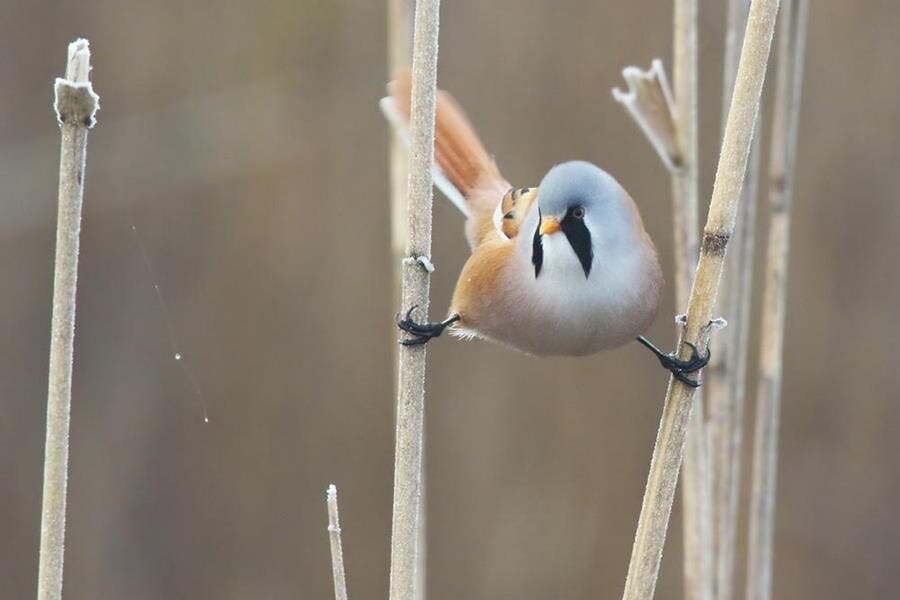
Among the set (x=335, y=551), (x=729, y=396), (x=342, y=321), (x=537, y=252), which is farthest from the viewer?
(x=342, y=321)

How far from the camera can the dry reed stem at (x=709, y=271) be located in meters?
1.16

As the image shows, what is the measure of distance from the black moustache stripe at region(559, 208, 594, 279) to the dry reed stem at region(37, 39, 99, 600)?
0.53 metres

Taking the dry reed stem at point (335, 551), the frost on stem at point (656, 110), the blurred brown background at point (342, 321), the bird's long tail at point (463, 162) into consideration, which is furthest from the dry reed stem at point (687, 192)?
the blurred brown background at point (342, 321)

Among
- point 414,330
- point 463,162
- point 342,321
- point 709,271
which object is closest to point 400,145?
point 463,162

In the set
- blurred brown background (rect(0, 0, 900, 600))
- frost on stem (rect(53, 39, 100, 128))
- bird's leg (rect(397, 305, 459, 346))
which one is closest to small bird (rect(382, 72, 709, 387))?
bird's leg (rect(397, 305, 459, 346))

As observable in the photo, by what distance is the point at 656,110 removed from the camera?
1569 millimetres

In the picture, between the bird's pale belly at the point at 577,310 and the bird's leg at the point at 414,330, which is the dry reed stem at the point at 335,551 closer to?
the bird's leg at the point at 414,330

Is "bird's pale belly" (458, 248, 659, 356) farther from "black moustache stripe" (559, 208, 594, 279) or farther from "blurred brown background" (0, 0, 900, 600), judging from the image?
"blurred brown background" (0, 0, 900, 600)

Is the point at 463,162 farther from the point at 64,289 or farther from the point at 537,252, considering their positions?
the point at 64,289

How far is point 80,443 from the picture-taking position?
3279 millimetres

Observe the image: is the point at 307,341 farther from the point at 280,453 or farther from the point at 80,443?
the point at 80,443

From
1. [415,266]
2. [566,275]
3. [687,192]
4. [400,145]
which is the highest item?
[400,145]

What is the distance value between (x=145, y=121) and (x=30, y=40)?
348 millimetres

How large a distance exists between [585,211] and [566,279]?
3.9 inches
